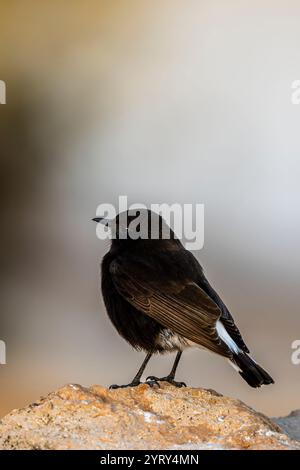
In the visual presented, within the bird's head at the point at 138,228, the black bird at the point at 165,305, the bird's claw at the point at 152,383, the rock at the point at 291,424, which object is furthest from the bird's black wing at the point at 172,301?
the rock at the point at 291,424

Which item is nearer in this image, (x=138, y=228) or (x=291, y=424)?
(x=291, y=424)

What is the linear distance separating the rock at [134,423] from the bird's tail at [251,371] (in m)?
0.50

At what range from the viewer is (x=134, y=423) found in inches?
168

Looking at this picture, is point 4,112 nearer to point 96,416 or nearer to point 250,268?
point 250,268

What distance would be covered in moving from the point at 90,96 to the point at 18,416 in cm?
1061

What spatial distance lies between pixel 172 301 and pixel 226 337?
0.41 meters

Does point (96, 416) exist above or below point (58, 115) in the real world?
below

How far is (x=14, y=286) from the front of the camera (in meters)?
11.1

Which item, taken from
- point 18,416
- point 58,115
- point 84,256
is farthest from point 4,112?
point 18,416

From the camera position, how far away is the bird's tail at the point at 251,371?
17.0ft

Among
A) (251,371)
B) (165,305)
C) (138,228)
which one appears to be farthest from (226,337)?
(138,228)

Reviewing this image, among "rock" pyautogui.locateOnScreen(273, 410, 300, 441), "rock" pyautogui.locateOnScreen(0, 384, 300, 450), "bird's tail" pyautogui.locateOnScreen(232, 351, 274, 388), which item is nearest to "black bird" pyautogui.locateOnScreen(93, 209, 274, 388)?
"bird's tail" pyautogui.locateOnScreen(232, 351, 274, 388)

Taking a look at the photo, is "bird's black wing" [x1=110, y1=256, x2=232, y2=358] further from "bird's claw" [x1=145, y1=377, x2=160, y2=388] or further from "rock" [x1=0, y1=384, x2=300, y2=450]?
"rock" [x1=0, y1=384, x2=300, y2=450]

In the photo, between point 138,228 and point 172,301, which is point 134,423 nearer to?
point 172,301
